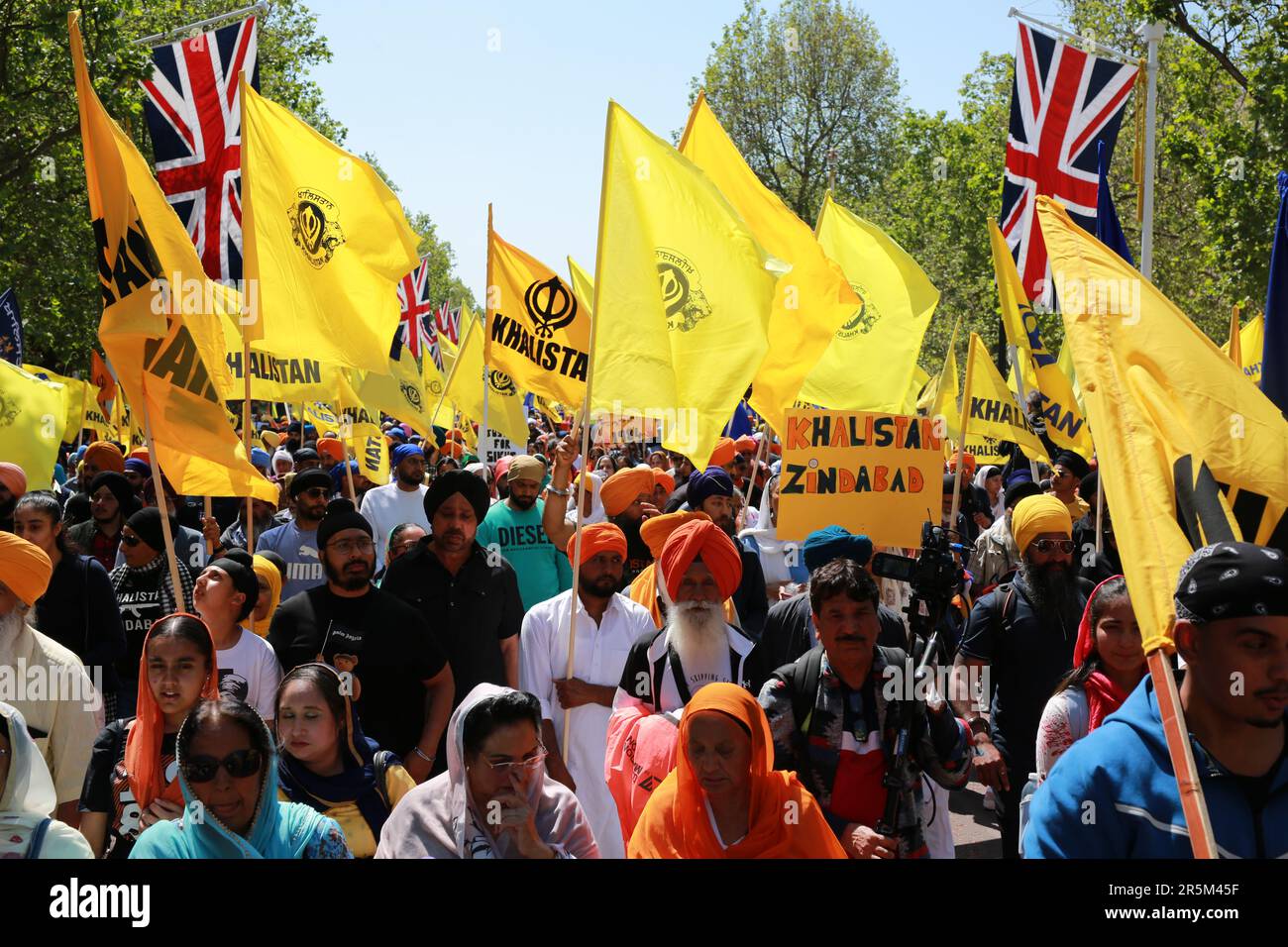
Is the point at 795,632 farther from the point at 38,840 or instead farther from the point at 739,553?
the point at 38,840

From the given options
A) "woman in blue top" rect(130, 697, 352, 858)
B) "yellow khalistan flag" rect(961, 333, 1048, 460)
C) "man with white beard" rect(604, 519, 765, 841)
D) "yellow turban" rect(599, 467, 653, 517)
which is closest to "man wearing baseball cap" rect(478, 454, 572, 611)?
"yellow turban" rect(599, 467, 653, 517)

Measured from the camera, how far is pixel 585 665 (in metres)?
5.80

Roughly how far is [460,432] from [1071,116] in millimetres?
8288

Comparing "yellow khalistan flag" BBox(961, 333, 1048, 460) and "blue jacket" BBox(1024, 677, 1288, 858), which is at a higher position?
"yellow khalistan flag" BBox(961, 333, 1048, 460)

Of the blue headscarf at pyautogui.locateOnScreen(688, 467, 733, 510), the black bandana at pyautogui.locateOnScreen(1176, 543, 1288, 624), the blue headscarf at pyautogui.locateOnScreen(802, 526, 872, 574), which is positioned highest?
the blue headscarf at pyautogui.locateOnScreen(688, 467, 733, 510)

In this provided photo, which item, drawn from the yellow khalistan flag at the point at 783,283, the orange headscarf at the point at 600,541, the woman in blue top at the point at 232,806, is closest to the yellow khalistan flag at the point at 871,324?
the yellow khalistan flag at the point at 783,283

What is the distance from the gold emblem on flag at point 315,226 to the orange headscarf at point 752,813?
202 inches

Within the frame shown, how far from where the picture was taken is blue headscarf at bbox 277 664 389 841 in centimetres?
436

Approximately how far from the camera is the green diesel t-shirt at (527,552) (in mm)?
7848

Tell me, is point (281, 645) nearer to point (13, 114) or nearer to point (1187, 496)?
point (1187, 496)

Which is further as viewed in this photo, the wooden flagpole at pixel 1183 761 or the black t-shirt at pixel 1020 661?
the black t-shirt at pixel 1020 661

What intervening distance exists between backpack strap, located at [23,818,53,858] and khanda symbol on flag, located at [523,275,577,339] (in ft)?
27.5

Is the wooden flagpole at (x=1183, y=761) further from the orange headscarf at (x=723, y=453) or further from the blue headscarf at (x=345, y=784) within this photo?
the orange headscarf at (x=723, y=453)

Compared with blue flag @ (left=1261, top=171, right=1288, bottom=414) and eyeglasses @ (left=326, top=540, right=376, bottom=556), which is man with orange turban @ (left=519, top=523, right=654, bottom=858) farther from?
blue flag @ (left=1261, top=171, right=1288, bottom=414)
